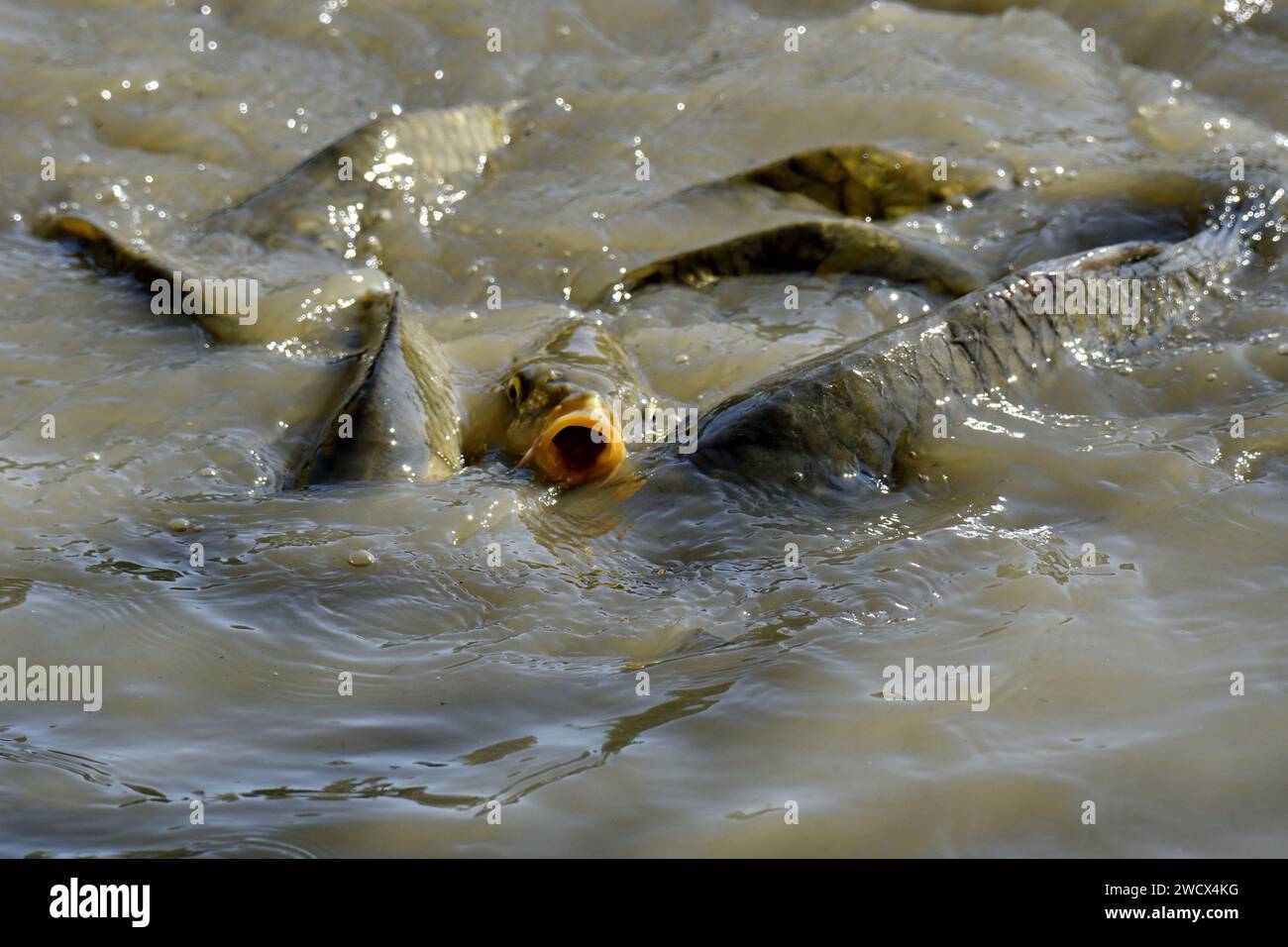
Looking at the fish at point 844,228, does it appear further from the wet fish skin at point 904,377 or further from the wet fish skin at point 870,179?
the wet fish skin at point 904,377

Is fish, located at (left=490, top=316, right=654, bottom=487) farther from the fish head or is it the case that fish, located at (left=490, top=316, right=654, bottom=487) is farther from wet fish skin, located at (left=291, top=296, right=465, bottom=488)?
wet fish skin, located at (left=291, top=296, right=465, bottom=488)

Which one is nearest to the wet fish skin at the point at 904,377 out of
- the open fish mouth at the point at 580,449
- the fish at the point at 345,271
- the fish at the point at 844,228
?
the open fish mouth at the point at 580,449

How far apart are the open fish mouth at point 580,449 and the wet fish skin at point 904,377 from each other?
10.6 inches

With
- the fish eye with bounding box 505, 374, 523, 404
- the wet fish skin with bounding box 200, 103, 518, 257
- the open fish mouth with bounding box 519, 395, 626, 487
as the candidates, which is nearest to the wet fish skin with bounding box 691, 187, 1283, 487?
the open fish mouth with bounding box 519, 395, 626, 487

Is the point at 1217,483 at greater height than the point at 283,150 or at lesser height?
lesser

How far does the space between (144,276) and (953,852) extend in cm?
421

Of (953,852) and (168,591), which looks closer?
(953,852)

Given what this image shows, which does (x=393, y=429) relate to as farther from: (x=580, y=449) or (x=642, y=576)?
(x=642, y=576)

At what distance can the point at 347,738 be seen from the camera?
2672 mm

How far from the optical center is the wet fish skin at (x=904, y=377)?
374 centimetres
